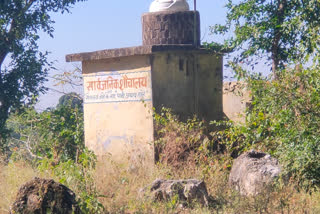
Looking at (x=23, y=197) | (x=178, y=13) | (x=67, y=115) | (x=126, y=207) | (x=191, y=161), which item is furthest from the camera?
(x=67, y=115)

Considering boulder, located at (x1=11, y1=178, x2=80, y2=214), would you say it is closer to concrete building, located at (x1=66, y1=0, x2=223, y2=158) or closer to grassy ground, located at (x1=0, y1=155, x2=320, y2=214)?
grassy ground, located at (x1=0, y1=155, x2=320, y2=214)

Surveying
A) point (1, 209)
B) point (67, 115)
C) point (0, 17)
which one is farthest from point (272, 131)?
point (0, 17)

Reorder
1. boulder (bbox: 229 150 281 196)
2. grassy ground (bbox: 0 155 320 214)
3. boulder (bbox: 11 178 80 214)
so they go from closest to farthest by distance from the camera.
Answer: boulder (bbox: 11 178 80 214) → grassy ground (bbox: 0 155 320 214) → boulder (bbox: 229 150 281 196)

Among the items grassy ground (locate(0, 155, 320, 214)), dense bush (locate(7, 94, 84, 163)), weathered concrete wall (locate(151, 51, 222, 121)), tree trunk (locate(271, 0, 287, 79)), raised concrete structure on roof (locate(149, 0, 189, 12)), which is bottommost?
grassy ground (locate(0, 155, 320, 214))

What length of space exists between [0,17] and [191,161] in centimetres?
718

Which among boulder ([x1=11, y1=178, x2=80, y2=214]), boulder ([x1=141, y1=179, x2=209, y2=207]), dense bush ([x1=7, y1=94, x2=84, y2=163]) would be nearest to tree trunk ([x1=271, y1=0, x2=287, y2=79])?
dense bush ([x1=7, y1=94, x2=84, y2=163])

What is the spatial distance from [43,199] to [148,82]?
4.03 meters

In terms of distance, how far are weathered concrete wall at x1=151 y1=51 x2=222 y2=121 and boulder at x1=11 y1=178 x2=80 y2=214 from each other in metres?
3.76

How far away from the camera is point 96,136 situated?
10.8 metres

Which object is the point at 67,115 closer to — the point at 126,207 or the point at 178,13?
the point at 178,13

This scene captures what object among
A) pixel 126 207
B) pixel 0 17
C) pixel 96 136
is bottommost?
pixel 126 207

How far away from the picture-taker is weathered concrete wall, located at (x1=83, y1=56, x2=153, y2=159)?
32.4ft

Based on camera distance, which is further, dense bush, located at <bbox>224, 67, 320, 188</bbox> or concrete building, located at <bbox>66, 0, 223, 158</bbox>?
concrete building, located at <bbox>66, 0, 223, 158</bbox>

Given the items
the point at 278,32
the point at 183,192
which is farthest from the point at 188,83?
the point at 183,192
